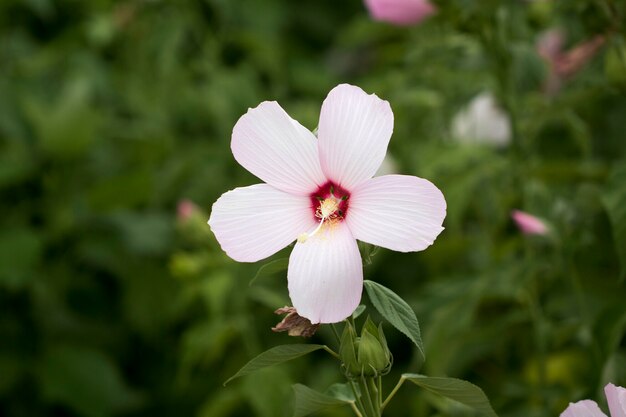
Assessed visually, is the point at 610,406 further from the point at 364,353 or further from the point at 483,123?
the point at 483,123

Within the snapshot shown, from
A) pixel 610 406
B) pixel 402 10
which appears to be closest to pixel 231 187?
pixel 402 10

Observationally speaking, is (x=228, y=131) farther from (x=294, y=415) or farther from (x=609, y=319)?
(x=294, y=415)

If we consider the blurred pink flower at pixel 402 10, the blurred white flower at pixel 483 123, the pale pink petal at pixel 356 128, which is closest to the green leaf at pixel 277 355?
the pale pink petal at pixel 356 128

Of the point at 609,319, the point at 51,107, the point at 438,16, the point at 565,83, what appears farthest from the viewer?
the point at 51,107

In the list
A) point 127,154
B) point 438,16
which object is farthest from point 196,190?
point 438,16

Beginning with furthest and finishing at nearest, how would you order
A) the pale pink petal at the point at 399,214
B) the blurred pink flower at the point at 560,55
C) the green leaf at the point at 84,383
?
the green leaf at the point at 84,383 < the blurred pink flower at the point at 560,55 < the pale pink petal at the point at 399,214

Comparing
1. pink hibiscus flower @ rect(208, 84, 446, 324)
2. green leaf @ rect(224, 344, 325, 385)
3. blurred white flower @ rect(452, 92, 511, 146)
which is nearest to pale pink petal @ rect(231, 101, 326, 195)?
pink hibiscus flower @ rect(208, 84, 446, 324)

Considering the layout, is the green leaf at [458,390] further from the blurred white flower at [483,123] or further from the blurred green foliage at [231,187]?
the blurred white flower at [483,123]
